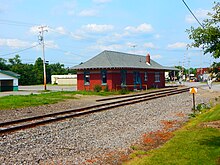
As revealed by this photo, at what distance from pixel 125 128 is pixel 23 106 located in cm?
1060

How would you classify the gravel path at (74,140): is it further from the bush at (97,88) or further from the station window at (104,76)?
the station window at (104,76)

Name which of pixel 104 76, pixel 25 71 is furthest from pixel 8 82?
pixel 25 71

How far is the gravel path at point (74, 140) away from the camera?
272 inches

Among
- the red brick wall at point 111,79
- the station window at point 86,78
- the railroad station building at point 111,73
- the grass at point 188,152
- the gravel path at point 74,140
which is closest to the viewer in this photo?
the grass at point 188,152

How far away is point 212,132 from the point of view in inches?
348

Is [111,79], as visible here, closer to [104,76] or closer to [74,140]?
[104,76]

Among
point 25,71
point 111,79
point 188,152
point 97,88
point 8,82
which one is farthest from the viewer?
point 25,71

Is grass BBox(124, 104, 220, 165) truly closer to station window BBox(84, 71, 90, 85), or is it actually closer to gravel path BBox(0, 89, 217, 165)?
gravel path BBox(0, 89, 217, 165)

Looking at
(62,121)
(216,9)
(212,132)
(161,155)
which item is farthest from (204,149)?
(62,121)

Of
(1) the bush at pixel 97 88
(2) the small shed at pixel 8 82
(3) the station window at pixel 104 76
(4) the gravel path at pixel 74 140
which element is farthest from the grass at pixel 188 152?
(2) the small shed at pixel 8 82

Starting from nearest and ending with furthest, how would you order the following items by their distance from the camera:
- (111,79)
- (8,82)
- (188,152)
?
1. (188,152)
2. (111,79)
3. (8,82)

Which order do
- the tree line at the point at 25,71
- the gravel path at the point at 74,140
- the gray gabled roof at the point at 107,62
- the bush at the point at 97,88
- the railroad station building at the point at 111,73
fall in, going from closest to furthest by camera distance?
the gravel path at the point at 74,140
the bush at the point at 97,88
the railroad station building at the point at 111,73
the gray gabled roof at the point at 107,62
the tree line at the point at 25,71

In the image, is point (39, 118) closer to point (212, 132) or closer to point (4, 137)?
point (4, 137)

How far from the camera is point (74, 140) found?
28.9 ft
